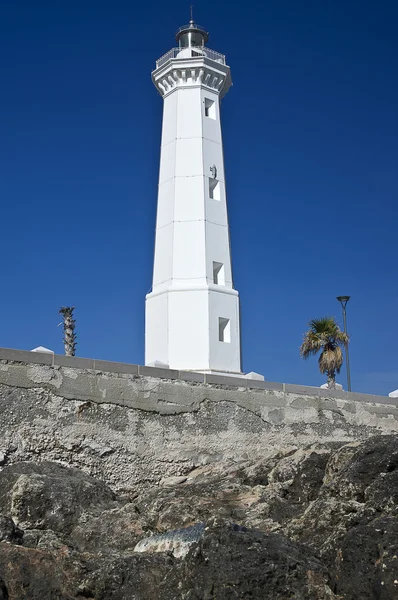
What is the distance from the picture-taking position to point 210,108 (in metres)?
20.9

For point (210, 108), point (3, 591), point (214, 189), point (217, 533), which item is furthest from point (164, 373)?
point (210, 108)

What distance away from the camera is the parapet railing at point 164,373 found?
389 inches

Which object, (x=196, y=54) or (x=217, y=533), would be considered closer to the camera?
(x=217, y=533)

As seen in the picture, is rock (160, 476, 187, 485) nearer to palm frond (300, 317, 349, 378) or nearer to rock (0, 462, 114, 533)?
rock (0, 462, 114, 533)

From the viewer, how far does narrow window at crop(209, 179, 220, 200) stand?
20.1 meters

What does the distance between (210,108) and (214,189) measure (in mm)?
2525

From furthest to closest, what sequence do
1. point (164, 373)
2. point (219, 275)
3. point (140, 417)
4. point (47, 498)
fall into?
point (219, 275), point (164, 373), point (140, 417), point (47, 498)

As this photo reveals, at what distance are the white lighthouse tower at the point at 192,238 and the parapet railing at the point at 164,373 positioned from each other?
6088 mm

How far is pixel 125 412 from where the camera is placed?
34.6ft

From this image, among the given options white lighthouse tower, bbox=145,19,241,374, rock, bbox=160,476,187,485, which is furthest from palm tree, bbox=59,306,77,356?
rock, bbox=160,476,187,485

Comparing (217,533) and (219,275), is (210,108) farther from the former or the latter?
(217,533)

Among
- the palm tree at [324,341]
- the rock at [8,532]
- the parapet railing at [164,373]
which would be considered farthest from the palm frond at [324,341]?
the rock at [8,532]

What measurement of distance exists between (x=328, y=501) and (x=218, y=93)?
16092 millimetres

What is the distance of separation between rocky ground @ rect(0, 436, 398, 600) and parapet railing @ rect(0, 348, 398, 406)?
4.73 feet
